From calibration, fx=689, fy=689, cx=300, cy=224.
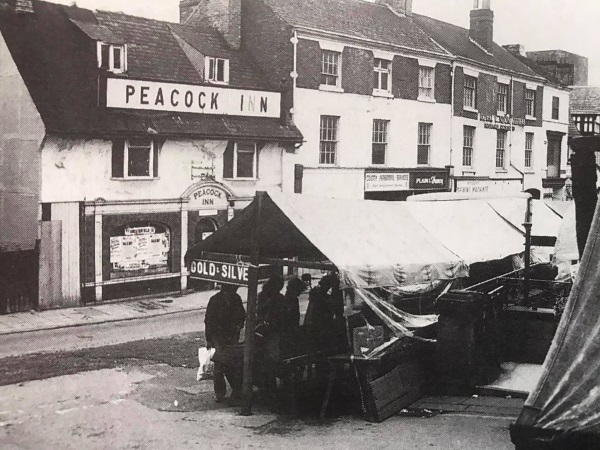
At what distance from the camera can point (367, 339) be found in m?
10.7

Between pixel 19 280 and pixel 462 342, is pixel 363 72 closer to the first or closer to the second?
pixel 19 280

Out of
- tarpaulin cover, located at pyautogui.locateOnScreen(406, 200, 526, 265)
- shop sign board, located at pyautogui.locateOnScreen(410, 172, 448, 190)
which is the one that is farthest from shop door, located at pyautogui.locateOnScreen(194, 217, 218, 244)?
shop sign board, located at pyautogui.locateOnScreen(410, 172, 448, 190)

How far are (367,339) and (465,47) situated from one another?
976 inches

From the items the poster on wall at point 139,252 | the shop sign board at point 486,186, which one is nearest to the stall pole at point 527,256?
the poster on wall at point 139,252

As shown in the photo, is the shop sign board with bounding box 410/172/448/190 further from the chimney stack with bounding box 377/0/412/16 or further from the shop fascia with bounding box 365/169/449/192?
the chimney stack with bounding box 377/0/412/16

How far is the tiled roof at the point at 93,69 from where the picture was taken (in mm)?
16688

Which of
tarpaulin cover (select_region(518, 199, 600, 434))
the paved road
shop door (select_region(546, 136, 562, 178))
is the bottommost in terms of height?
the paved road

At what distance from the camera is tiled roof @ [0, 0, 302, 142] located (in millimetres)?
16688

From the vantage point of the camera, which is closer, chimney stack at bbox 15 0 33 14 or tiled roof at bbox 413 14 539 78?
chimney stack at bbox 15 0 33 14

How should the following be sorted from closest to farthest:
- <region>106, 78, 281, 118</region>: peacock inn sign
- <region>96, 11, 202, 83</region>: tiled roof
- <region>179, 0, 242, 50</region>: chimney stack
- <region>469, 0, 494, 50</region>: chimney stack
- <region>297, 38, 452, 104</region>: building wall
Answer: <region>106, 78, 281, 118</region>: peacock inn sign < <region>96, 11, 202, 83</region>: tiled roof < <region>297, 38, 452, 104</region>: building wall < <region>179, 0, 242, 50</region>: chimney stack < <region>469, 0, 494, 50</region>: chimney stack

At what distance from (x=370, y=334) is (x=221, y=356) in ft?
7.87

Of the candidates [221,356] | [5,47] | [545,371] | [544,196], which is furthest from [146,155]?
[544,196]

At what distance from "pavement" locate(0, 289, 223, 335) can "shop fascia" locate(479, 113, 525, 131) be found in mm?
16491

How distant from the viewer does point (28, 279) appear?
1739 cm
